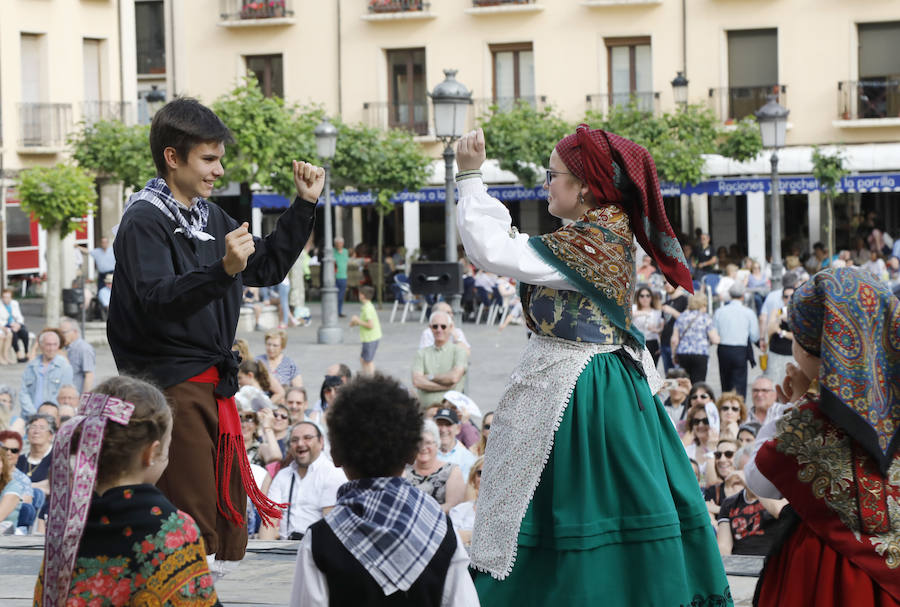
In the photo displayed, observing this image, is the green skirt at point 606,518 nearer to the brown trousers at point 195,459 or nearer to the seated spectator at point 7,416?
the brown trousers at point 195,459

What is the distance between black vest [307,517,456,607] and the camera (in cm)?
349

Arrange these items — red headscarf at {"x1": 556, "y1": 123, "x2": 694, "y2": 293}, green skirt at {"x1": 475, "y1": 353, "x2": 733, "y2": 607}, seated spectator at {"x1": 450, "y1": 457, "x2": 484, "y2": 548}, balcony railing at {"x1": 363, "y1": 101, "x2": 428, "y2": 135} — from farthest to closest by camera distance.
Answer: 1. balcony railing at {"x1": 363, "y1": 101, "x2": 428, "y2": 135}
2. seated spectator at {"x1": 450, "y1": 457, "x2": 484, "y2": 548}
3. red headscarf at {"x1": 556, "y1": 123, "x2": 694, "y2": 293}
4. green skirt at {"x1": 475, "y1": 353, "x2": 733, "y2": 607}

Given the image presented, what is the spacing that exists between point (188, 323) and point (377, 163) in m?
23.5

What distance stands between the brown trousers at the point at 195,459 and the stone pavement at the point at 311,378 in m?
1.22

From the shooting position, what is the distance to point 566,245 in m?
4.70

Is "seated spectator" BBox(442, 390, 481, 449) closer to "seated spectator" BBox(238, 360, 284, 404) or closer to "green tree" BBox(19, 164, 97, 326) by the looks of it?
"seated spectator" BBox(238, 360, 284, 404)

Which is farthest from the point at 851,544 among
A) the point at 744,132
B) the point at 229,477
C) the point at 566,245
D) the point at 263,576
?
the point at 744,132

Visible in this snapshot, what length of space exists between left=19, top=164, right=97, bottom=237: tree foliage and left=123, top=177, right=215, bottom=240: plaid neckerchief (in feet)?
66.1

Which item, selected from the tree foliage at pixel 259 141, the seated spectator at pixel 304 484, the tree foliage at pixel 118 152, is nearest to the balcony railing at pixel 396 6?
the tree foliage at pixel 259 141

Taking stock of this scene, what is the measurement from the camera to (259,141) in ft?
81.5

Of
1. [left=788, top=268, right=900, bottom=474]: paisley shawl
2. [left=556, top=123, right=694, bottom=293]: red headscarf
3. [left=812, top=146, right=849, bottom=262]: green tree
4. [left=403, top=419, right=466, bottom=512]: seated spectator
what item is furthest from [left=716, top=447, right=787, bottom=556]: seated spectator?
[left=812, top=146, right=849, bottom=262]: green tree

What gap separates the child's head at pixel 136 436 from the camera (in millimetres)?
3428

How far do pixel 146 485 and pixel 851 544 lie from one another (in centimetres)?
192

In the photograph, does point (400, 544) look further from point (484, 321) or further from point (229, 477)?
point (484, 321)
